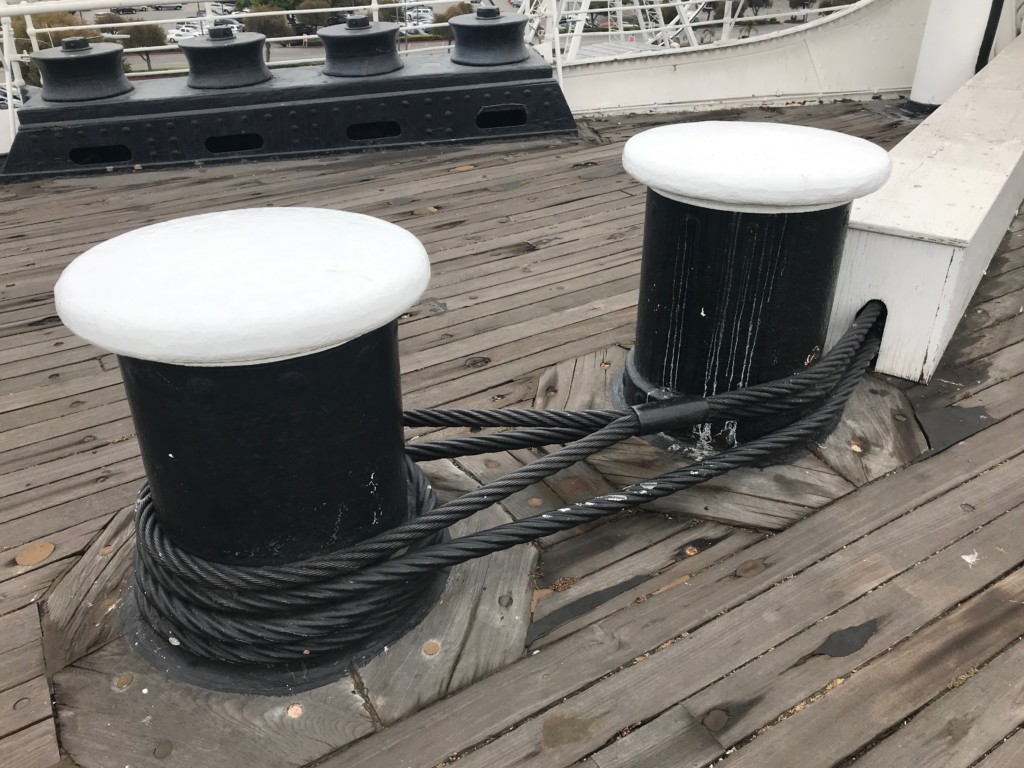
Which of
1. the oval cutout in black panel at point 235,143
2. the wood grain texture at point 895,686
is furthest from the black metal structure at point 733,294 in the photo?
the oval cutout in black panel at point 235,143

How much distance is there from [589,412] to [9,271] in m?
2.65

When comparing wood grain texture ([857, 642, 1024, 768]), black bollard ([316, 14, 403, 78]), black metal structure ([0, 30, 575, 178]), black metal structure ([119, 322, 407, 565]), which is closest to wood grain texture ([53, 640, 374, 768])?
black metal structure ([119, 322, 407, 565])

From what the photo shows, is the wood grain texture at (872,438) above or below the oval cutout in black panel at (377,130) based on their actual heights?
below

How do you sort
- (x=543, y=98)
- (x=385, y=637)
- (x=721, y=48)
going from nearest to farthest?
(x=385, y=637) < (x=543, y=98) < (x=721, y=48)

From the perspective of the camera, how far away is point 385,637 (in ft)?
5.34

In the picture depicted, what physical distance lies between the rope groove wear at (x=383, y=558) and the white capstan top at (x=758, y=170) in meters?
0.46

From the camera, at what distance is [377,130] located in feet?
15.6

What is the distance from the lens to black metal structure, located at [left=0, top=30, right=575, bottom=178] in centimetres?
434

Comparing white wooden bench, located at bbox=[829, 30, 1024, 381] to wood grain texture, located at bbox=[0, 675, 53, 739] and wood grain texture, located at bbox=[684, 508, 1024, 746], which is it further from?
wood grain texture, located at bbox=[0, 675, 53, 739]

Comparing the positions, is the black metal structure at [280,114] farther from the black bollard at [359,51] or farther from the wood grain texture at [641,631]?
the wood grain texture at [641,631]

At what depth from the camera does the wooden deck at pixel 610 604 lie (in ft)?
4.73

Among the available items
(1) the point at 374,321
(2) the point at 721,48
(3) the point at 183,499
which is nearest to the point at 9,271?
(3) the point at 183,499

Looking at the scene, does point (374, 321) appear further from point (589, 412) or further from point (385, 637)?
point (589, 412)

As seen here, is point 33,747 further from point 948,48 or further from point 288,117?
point 948,48
